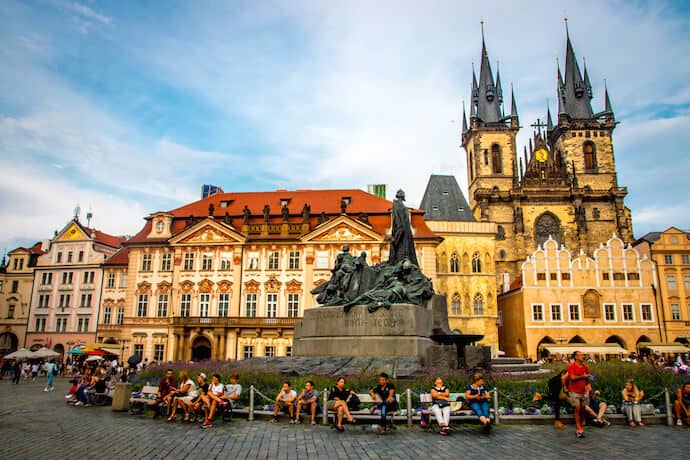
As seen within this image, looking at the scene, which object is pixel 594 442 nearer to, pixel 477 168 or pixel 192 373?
pixel 192 373

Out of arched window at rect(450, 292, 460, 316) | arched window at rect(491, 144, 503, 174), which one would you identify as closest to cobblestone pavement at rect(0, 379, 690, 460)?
arched window at rect(450, 292, 460, 316)

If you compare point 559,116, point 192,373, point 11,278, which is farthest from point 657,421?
point 559,116

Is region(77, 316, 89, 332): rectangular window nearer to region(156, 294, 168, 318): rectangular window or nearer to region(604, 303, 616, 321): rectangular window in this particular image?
region(156, 294, 168, 318): rectangular window

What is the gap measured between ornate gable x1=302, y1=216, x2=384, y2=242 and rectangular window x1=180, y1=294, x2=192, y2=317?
996 centimetres

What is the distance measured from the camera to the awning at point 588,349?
133 ft

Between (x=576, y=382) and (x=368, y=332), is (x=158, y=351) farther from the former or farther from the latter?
(x=576, y=382)

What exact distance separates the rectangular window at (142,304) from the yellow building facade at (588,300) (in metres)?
30.5

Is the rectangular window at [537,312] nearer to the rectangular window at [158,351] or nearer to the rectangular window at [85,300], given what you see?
the rectangular window at [158,351]

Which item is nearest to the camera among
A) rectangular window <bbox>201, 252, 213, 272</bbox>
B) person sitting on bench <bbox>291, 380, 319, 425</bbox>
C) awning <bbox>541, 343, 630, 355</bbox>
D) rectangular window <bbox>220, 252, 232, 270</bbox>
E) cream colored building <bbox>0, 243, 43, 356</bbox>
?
person sitting on bench <bbox>291, 380, 319, 425</bbox>

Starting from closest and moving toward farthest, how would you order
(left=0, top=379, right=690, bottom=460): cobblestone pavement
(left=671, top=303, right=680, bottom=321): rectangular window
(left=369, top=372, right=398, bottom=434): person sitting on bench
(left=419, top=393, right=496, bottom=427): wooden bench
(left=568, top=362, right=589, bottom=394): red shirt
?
(left=0, top=379, right=690, bottom=460): cobblestone pavement, (left=369, top=372, right=398, bottom=434): person sitting on bench, (left=568, top=362, right=589, bottom=394): red shirt, (left=419, top=393, right=496, bottom=427): wooden bench, (left=671, top=303, right=680, bottom=321): rectangular window

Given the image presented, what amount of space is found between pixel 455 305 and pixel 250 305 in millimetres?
17881

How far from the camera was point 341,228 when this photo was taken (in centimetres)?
4112

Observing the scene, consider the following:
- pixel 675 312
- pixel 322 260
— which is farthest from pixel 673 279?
pixel 322 260

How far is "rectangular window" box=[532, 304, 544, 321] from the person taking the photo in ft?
148
